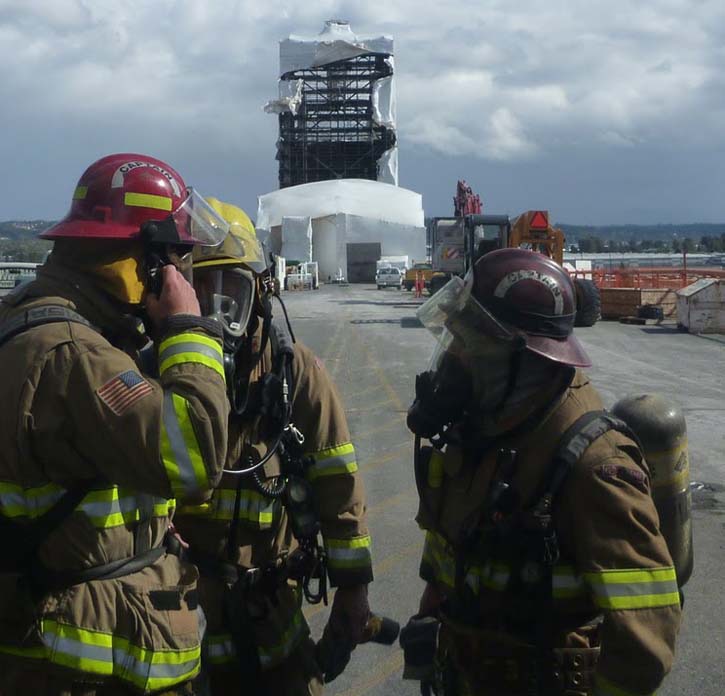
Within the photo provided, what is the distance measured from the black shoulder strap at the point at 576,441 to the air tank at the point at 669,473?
0.22 metres

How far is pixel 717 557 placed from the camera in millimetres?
5820

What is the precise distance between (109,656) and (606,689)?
3.72ft

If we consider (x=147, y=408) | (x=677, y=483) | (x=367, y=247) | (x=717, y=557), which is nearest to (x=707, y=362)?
(x=717, y=557)

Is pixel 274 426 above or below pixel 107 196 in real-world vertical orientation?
below

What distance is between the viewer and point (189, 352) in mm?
2146

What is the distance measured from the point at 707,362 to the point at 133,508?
1491cm

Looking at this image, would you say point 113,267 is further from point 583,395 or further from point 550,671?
point 550,671

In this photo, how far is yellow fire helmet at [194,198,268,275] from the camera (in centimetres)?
291

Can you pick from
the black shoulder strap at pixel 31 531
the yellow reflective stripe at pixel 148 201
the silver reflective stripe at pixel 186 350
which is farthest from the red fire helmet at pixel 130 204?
the black shoulder strap at pixel 31 531

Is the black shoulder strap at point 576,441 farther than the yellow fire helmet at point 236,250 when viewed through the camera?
No

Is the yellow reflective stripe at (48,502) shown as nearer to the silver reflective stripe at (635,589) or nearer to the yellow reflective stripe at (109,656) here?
the yellow reflective stripe at (109,656)

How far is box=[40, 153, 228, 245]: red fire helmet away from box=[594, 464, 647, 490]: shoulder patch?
3.84 ft

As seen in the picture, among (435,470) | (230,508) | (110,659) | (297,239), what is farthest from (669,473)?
(297,239)

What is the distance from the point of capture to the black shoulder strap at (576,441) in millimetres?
2203
